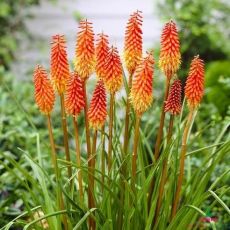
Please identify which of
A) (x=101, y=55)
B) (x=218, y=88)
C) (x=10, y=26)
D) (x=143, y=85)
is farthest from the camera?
(x=10, y=26)

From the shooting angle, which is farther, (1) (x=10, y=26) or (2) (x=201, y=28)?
(1) (x=10, y=26)

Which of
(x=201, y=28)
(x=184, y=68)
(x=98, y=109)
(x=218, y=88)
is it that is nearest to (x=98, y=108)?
(x=98, y=109)

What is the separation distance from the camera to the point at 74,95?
245 centimetres

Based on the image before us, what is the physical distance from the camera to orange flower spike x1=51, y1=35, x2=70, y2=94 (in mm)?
2438

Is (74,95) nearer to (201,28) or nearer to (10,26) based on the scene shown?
(201,28)

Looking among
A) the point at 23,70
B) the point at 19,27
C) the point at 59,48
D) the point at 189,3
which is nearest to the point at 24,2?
the point at 19,27

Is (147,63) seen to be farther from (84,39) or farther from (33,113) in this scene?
(33,113)

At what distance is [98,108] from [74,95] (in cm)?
11

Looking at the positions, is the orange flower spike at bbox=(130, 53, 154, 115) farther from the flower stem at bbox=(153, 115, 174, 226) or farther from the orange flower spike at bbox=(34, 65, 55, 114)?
the orange flower spike at bbox=(34, 65, 55, 114)

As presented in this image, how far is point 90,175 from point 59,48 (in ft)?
1.68

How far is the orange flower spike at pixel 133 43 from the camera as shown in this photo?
247 cm

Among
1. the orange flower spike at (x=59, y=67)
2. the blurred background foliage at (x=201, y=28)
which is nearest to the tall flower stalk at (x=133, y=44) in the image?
the orange flower spike at (x=59, y=67)

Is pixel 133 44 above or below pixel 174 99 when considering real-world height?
above

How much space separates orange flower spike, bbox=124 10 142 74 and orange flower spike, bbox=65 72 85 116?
21 cm
